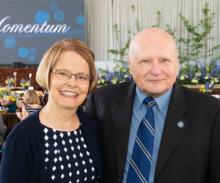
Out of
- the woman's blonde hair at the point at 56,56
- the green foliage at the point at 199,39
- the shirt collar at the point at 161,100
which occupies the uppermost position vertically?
the green foliage at the point at 199,39

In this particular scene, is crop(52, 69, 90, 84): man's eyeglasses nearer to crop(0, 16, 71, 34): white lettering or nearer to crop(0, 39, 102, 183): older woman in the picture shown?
crop(0, 39, 102, 183): older woman

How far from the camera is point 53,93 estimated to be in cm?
167

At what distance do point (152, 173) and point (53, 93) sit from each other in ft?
1.84

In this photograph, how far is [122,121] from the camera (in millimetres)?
1826

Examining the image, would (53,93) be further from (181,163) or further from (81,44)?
(181,163)

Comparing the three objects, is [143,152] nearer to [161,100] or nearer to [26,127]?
[161,100]

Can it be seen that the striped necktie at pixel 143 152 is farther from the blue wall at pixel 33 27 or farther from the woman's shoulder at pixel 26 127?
the blue wall at pixel 33 27

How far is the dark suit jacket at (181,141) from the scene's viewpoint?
5.54 feet

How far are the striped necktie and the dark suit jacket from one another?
5cm

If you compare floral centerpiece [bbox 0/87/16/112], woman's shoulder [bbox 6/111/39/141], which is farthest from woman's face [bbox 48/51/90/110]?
floral centerpiece [bbox 0/87/16/112]

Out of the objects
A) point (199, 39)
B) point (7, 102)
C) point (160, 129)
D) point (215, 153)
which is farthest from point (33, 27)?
point (215, 153)

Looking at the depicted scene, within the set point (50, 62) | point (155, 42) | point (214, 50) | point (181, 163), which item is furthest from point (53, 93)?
point (214, 50)

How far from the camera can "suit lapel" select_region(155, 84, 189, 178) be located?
1.69 meters

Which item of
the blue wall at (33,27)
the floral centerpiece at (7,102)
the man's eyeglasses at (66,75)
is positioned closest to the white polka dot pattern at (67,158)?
the man's eyeglasses at (66,75)
